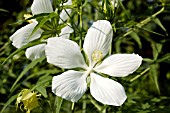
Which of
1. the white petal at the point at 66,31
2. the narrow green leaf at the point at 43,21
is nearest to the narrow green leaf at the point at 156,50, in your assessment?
the white petal at the point at 66,31

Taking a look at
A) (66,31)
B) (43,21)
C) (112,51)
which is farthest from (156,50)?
(43,21)

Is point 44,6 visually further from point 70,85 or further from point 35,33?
point 70,85

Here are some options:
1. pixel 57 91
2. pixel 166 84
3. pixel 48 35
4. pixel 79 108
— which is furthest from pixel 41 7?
pixel 166 84

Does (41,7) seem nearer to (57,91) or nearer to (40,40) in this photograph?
(40,40)

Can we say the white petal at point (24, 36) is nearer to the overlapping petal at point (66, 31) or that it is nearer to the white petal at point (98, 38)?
the overlapping petal at point (66, 31)

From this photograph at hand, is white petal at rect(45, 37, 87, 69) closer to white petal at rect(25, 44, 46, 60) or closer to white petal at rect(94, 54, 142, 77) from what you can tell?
white petal at rect(94, 54, 142, 77)

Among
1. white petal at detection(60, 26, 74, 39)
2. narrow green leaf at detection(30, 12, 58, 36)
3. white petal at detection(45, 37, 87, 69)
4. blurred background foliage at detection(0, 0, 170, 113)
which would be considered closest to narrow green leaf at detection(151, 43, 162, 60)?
blurred background foliage at detection(0, 0, 170, 113)
